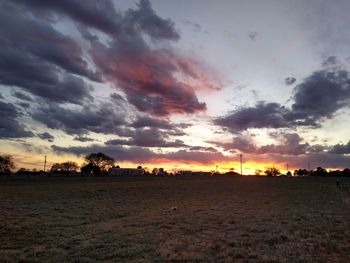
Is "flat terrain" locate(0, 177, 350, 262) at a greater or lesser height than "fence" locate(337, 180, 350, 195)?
lesser

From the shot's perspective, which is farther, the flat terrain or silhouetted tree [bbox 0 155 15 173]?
silhouetted tree [bbox 0 155 15 173]

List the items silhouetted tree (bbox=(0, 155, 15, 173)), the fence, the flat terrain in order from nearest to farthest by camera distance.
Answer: the flat terrain → the fence → silhouetted tree (bbox=(0, 155, 15, 173))

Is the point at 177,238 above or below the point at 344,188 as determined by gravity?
below

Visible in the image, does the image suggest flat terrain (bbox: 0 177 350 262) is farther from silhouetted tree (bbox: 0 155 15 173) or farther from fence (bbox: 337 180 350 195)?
silhouetted tree (bbox: 0 155 15 173)

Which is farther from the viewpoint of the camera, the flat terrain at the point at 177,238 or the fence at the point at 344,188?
the fence at the point at 344,188

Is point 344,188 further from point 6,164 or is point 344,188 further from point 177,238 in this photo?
point 6,164

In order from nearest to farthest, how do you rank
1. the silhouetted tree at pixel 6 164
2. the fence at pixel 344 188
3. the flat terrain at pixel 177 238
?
the flat terrain at pixel 177 238 → the fence at pixel 344 188 → the silhouetted tree at pixel 6 164

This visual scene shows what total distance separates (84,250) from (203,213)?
50.3 ft

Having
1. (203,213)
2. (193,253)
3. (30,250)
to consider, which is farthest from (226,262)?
(203,213)

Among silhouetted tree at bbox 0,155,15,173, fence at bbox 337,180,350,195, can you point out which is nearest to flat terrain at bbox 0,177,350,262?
fence at bbox 337,180,350,195

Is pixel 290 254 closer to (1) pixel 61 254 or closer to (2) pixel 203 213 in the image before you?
(1) pixel 61 254

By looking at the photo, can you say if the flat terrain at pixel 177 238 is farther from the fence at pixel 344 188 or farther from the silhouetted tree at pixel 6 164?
the silhouetted tree at pixel 6 164

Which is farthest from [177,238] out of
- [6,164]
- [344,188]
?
[6,164]

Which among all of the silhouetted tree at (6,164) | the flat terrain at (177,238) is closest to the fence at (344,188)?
the flat terrain at (177,238)
